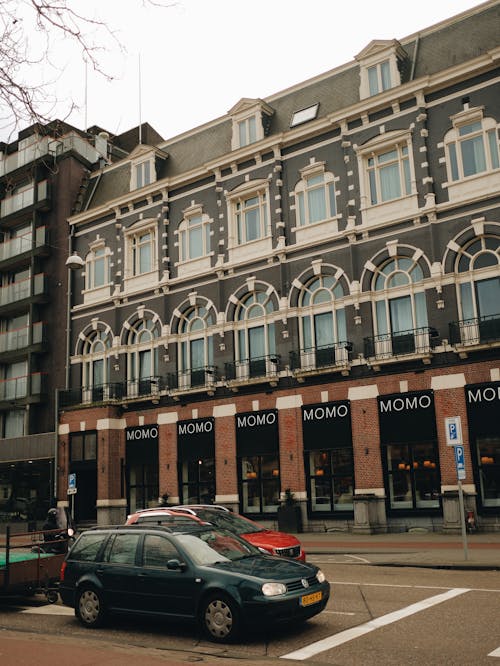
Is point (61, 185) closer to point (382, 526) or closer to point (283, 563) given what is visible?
point (382, 526)

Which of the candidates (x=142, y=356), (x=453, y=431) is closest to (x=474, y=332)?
(x=453, y=431)

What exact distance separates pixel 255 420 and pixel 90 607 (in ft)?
61.3

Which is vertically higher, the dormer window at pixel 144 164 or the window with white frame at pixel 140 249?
the dormer window at pixel 144 164

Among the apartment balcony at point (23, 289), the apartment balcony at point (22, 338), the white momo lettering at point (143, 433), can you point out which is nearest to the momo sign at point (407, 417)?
the white momo lettering at point (143, 433)

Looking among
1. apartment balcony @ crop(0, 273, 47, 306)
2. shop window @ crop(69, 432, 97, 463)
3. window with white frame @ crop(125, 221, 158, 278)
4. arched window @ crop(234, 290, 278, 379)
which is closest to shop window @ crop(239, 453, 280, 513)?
arched window @ crop(234, 290, 278, 379)

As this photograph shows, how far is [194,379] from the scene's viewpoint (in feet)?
103

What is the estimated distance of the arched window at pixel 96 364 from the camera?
35031mm

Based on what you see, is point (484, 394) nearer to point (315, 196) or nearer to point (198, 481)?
point (315, 196)

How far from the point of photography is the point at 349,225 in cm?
2750

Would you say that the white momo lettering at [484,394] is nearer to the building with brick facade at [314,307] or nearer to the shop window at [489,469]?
the building with brick facade at [314,307]

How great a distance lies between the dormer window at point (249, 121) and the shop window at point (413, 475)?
15.8 m

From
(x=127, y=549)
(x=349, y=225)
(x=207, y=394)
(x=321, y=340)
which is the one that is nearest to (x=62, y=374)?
(x=207, y=394)

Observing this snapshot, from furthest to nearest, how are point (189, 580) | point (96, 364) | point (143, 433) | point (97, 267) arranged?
point (97, 267) → point (96, 364) → point (143, 433) → point (189, 580)

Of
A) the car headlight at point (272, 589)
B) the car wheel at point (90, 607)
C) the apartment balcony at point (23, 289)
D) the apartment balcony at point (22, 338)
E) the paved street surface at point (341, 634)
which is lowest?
the paved street surface at point (341, 634)
